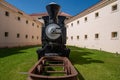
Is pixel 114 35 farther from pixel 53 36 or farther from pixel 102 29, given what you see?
pixel 53 36

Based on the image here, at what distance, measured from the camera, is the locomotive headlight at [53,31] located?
7.12 meters

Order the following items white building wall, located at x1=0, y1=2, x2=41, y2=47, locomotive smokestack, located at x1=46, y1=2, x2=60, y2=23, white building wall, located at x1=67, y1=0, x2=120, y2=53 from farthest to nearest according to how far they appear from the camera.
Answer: white building wall, located at x1=0, y1=2, x2=41, y2=47 → white building wall, located at x1=67, y1=0, x2=120, y2=53 → locomotive smokestack, located at x1=46, y1=2, x2=60, y2=23

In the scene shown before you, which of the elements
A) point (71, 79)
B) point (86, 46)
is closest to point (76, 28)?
point (86, 46)

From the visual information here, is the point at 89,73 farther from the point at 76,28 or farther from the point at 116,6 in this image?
the point at 76,28

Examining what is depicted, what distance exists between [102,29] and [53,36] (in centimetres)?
1207

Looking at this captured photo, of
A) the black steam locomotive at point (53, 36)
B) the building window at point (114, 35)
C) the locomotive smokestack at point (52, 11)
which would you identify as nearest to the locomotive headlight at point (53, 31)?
the black steam locomotive at point (53, 36)

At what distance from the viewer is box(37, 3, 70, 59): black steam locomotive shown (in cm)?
714

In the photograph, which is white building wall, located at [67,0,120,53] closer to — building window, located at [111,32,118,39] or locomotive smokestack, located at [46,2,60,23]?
building window, located at [111,32,118,39]

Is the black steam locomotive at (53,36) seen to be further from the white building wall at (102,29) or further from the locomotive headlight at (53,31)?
the white building wall at (102,29)

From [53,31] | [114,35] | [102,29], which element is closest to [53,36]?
[53,31]

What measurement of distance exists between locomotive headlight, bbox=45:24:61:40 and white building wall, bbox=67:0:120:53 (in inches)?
382

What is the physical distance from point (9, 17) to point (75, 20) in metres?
13.1

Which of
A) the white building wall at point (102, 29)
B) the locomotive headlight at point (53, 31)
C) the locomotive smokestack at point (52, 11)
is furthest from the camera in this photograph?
the white building wall at point (102, 29)

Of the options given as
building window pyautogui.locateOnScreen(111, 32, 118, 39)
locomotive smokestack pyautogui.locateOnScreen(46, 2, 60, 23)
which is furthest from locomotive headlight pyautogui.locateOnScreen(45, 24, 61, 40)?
building window pyautogui.locateOnScreen(111, 32, 118, 39)
